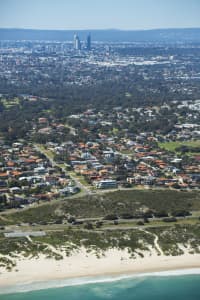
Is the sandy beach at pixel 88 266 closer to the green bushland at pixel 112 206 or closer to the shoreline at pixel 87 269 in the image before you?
the shoreline at pixel 87 269

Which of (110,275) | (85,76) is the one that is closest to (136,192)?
(110,275)

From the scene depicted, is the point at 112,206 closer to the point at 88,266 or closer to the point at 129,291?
the point at 88,266

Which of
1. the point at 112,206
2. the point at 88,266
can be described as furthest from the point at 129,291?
the point at 112,206

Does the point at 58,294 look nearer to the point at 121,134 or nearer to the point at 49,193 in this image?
the point at 49,193

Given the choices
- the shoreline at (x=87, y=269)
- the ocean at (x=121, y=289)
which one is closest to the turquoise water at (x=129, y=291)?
the ocean at (x=121, y=289)

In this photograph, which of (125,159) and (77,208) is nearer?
(77,208)

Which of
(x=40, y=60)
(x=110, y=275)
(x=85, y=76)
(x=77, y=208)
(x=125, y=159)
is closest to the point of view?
(x=110, y=275)

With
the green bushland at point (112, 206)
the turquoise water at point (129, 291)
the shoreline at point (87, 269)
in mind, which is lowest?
the green bushland at point (112, 206)
